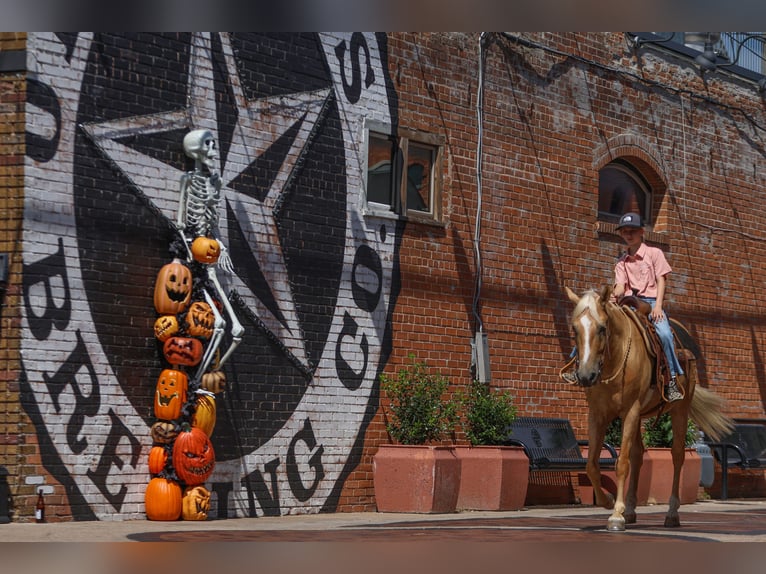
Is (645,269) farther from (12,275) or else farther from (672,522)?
(12,275)

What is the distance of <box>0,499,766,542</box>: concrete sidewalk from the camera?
9578 mm

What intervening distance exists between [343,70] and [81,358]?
4.74 m

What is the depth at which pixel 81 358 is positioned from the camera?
1155cm

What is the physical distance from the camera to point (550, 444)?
15.9 metres

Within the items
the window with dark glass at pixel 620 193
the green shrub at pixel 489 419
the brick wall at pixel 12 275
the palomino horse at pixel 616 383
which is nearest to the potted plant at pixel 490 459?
the green shrub at pixel 489 419

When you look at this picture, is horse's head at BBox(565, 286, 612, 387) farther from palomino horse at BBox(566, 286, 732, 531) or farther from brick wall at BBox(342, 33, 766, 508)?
brick wall at BBox(342, 33, 766, 508)

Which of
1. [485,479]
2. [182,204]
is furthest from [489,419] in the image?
[182,204]

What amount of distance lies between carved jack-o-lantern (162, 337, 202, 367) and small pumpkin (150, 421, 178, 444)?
60 cm

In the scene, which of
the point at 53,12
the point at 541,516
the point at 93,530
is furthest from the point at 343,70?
the point at 53,12

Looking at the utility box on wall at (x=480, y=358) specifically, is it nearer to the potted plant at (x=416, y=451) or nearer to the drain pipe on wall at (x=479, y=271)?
the drain pipe on wall at (x=479, y=271)

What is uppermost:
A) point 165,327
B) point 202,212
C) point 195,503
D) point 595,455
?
point 202,212

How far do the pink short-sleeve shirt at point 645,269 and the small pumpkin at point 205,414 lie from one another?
410cm

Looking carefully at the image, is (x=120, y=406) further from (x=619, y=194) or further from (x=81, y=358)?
(x=619, y=194)

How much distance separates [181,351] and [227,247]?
1.47m
